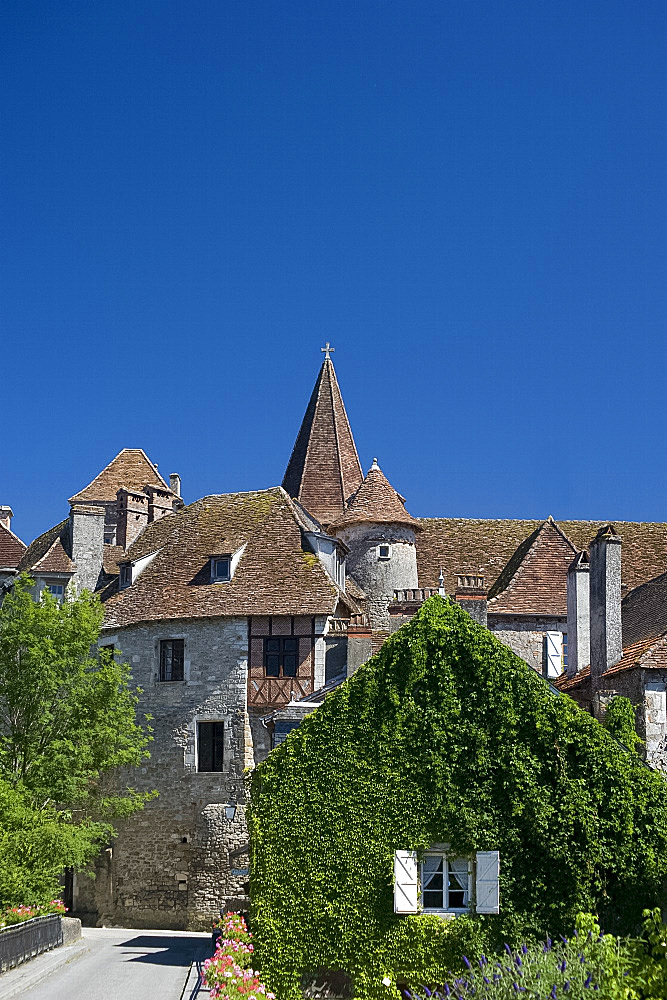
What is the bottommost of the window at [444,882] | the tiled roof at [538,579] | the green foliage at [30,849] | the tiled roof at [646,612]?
the green foliage at [30,849]

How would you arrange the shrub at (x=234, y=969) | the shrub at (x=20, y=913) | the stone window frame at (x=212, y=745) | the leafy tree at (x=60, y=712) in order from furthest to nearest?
the stone window frame at (x=212, y=745) → the leafy tree at (x=60, y=712) → the shrub at (x=20, y=913) → the shrub at (x=234, y=969)

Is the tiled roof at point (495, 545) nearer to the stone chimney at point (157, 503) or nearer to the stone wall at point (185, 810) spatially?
the stone chimney at point (157, 503)

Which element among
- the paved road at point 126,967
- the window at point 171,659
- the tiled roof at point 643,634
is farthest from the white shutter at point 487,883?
→ the window at point 171,659

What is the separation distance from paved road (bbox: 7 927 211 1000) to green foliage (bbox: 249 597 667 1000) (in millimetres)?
3808

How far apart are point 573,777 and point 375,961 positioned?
334cm

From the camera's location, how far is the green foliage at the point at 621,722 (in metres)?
15.4

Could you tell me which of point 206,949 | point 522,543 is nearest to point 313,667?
point 206,949

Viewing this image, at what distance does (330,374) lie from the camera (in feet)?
156

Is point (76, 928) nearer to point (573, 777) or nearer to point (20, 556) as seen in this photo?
point (573, 777)

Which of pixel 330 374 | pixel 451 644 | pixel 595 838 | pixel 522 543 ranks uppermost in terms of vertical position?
pixel 330 374

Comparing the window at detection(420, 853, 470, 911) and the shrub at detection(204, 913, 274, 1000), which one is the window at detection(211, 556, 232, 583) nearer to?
the shrub at detection(204, 913, 274, 1000)

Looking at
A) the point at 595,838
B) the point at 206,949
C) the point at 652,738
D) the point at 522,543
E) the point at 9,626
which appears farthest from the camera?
the point at 522,543

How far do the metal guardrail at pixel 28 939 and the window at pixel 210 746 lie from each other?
260 inches

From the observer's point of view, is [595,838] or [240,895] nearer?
[595,838]
